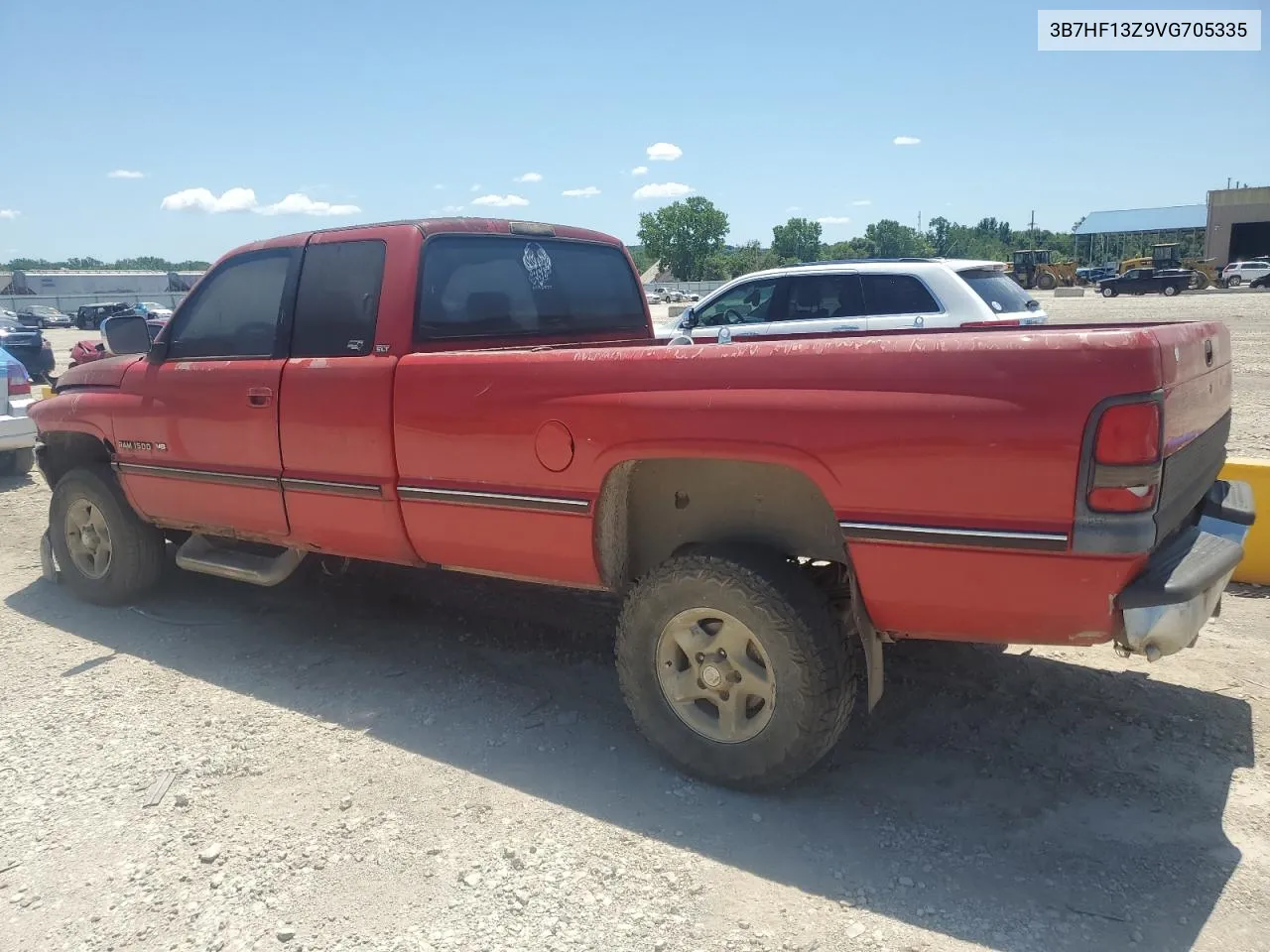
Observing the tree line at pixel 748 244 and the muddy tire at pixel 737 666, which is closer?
the muddy tire at pixel 737 666

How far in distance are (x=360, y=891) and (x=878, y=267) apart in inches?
289

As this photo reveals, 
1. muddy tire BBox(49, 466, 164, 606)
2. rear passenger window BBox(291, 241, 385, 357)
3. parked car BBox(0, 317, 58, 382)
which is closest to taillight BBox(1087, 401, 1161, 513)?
rear passenger window BBox(291, 241, 385, 357)

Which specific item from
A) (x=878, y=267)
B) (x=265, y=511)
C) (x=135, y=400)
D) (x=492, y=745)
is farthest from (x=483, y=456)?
(x=878, y=267)

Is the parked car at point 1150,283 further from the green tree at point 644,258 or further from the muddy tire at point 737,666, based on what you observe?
the green tree at point 644,258

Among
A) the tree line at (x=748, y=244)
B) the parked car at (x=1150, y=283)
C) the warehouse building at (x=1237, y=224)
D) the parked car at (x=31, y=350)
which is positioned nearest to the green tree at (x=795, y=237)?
the tree line at (x=748, y=244)

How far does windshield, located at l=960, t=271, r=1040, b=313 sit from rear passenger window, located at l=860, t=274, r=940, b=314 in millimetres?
403

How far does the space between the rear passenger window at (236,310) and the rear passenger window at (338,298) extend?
190mm

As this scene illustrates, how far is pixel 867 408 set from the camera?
2781 millimetres

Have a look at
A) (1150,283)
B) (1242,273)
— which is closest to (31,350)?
(1150,283)

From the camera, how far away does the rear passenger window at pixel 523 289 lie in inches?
166

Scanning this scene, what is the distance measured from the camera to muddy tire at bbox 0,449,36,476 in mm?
9648

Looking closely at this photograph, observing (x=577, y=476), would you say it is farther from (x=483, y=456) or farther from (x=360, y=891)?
(x=360, y=891)

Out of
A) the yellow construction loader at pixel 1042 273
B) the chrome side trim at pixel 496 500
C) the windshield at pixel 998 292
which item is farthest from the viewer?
the yellow construction loader at pixel 1042 273

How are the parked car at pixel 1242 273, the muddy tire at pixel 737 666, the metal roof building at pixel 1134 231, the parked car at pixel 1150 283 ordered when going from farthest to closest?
the metal roof building at pixel 1134 231
the parked car at pixel 1242 273
the parked car at pixel 1150 283
the muddy tire at pixel 737 666
